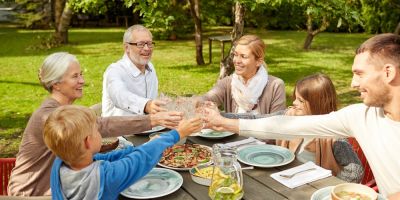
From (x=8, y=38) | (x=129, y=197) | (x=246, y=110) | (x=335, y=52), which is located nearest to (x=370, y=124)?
(x=129, y=197)

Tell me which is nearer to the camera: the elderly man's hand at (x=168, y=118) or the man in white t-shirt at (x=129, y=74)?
the elderly man's hand at (x=168, y=118)

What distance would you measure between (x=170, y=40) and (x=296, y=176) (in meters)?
18.5

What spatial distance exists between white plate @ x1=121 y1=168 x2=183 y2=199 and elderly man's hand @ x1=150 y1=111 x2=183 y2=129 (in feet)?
1.51

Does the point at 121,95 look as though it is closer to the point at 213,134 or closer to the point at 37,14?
the point at 213,134

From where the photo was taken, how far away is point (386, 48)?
2.44 metres

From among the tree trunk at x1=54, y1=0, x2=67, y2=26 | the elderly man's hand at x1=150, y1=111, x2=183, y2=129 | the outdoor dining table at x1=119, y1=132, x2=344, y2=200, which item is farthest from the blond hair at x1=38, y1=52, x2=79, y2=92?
the tree trunk at x1=54, y1=0, x2=67, y2=26

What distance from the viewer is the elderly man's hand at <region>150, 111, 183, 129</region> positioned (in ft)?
10.2

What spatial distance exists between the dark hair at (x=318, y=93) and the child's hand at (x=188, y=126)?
98 cm

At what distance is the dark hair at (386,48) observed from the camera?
2.41 m

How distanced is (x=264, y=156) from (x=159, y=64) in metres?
11.1

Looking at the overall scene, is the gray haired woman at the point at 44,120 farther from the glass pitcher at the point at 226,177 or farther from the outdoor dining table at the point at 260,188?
the glass pitcher at the point at 226,177

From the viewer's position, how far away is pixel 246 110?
14.8 feet

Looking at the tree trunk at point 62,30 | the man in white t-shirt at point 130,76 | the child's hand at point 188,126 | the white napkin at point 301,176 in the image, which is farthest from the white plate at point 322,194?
the tree trunk at point 62,30

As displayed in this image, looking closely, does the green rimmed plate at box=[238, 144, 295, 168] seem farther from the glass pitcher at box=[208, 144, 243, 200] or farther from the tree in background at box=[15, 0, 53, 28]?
the tree in background at box=[15, 0, 53, 28]
